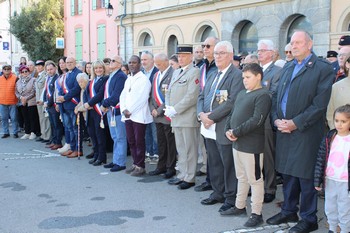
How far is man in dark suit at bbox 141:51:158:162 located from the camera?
7.41 meters

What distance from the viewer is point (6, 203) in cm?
577

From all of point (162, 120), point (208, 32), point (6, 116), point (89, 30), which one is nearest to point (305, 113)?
point (162, 120)

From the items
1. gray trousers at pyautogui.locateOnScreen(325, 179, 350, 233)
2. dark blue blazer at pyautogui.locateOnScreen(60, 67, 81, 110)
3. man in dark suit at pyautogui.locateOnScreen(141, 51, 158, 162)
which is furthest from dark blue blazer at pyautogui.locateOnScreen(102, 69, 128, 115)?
gray trousers at pyautogui.locateOnScreen(325, 179, 350, 233)

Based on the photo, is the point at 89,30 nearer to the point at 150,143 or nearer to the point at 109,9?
the point at 109,9

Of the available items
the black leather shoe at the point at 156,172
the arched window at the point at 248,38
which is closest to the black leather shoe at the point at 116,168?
the black leather shoe at the point at 156,172

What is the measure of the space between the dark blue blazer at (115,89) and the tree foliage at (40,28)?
23.5m

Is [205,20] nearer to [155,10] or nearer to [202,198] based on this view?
[155,10]

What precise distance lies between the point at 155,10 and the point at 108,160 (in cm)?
1331

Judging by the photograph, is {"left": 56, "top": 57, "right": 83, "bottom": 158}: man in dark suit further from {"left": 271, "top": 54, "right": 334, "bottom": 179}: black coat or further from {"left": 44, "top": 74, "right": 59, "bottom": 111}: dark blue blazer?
{"left": 271, "top": 54, "right": 334, "bottom": 179}: black coat

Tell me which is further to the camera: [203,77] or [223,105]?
[203,77]

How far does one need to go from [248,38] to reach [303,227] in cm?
1265

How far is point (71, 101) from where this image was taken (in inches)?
341

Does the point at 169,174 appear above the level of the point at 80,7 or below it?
below

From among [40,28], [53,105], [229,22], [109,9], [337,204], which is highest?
[109,9]
